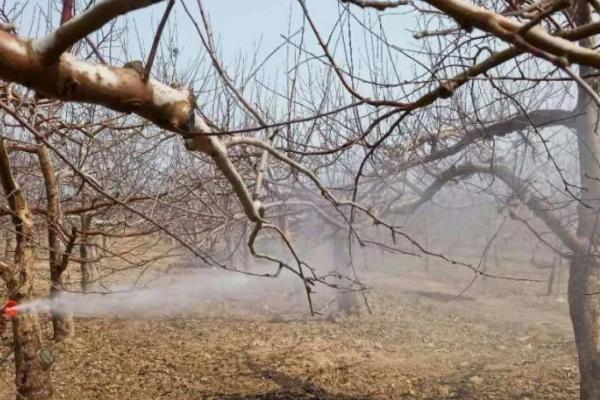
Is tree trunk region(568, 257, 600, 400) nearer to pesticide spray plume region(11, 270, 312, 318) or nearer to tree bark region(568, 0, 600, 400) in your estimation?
tree bark region(568, 0, 600, 400)

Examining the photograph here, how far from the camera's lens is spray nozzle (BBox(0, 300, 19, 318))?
4574 millimetres

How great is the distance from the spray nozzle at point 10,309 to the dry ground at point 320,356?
155 centimetres

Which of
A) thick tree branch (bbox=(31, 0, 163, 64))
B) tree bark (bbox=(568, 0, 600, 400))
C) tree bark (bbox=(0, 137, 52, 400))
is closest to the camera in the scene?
thick tree branch (bbox=(31, 0, 163, 64))

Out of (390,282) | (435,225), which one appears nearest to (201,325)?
(390,282)

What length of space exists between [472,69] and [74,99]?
1.12m

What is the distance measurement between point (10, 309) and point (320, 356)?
421cm

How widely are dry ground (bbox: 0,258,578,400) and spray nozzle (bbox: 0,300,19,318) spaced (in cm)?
155

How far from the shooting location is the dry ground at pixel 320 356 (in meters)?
6.15

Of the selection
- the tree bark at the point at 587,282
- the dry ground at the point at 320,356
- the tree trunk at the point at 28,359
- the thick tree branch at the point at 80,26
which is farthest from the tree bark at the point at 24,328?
the tree bark at the point at 587,282

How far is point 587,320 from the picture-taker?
17.9 feet

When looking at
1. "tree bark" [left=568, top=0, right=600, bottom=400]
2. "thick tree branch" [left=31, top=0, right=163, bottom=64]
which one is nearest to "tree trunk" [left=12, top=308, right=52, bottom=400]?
"thick tree branch" [left=31, top=0, right=163, bottom=64]

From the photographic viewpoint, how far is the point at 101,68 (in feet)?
4.57

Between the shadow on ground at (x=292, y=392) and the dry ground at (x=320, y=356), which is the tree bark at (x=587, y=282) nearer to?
the dry ground at (x=320, y=356)

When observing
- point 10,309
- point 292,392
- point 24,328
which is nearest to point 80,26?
point 10,309
